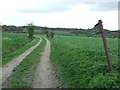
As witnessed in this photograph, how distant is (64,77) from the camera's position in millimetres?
→ 10438

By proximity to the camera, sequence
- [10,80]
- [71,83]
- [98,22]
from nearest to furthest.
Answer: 1. [98,22]
2. [71,83]
3. [10,80]

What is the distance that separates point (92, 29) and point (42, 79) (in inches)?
152

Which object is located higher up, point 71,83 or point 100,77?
point 100,77

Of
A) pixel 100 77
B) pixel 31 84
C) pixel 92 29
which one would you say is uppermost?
pixel 92 29

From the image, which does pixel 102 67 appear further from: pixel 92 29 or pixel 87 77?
pixel 92 29

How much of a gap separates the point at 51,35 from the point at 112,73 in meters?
69.5

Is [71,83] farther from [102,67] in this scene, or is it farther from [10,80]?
[10,80]

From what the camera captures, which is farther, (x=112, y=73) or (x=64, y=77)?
(x=64, y=77)

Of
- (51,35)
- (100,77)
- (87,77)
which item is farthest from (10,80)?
(51,35)

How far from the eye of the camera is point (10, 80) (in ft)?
32.3

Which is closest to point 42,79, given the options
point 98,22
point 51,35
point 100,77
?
point 100,77

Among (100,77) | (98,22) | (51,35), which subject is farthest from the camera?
(51,35)

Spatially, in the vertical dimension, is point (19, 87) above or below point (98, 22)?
below

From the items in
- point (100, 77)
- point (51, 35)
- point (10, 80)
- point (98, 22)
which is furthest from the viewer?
point (51, 35)
